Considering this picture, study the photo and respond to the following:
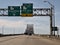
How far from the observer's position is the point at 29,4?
2356 inches

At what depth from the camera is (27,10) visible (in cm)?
5828

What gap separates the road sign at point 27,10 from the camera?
57263 mm

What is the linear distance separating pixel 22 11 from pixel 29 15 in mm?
3055

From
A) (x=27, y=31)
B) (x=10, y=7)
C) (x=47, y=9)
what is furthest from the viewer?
(x=27, y=31)

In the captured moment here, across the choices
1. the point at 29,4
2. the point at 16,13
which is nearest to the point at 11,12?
the point at 16,13

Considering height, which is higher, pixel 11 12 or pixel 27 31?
pixel 11 12

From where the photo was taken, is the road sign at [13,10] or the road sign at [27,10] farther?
the road sign at [13,10]

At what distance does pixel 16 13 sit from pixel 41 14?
821 centimetres

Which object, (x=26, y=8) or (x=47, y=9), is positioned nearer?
(x=26, y=8)

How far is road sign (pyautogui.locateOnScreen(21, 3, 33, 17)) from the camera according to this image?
57.3 metres

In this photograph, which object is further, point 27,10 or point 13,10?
point 13,10

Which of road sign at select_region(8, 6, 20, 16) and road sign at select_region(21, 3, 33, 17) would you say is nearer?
road sign at select_region(21, 3, 33, 17)

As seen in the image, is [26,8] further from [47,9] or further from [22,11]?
[47,9]

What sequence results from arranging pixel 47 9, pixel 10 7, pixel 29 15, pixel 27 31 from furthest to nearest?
1. pixel 27 31
2. pixel 47 9
3. pixel 10 7
4. pixel 29 15
